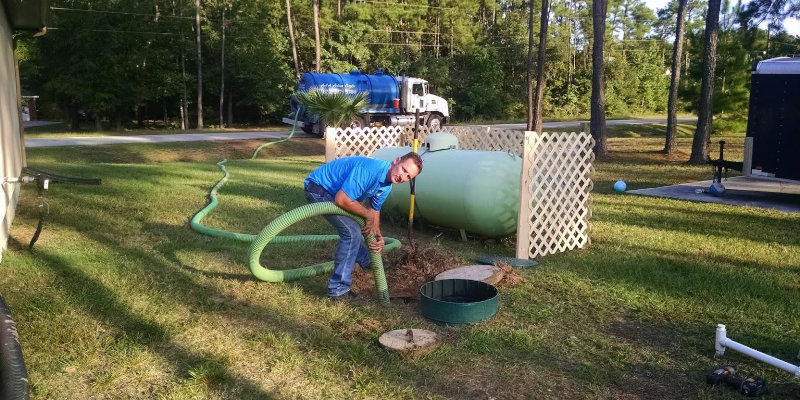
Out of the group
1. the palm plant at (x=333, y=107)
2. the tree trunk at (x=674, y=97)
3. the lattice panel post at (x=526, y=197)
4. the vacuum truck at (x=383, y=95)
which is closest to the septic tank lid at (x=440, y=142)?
the lattice panel post at (x=526, y=197)

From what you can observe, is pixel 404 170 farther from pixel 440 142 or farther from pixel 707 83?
pixel 707 83

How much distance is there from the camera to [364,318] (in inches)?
181

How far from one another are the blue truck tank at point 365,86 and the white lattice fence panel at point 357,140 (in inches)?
475

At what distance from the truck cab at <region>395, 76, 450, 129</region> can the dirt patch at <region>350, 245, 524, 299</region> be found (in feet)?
64.9

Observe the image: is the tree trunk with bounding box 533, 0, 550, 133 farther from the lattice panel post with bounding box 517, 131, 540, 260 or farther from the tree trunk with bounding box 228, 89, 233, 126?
the tree trunk with bounding box 228, 89, 233, 126

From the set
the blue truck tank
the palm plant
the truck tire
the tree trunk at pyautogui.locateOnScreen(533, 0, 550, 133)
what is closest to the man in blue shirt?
the truck tire

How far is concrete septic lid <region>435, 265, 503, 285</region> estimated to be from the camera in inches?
212

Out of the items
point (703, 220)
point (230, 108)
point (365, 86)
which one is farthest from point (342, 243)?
point (230, 108)

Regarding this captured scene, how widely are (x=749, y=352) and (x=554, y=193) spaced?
320 centimetres

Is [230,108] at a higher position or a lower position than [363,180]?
higher

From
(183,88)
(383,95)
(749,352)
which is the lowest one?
(749,352)

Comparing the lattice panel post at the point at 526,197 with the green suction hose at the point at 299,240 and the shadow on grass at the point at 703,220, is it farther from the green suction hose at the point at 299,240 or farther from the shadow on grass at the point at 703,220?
the shadow on grass at the point at 703,220

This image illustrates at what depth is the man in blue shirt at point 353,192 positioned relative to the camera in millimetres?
4531

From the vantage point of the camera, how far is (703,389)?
3.56 metres
